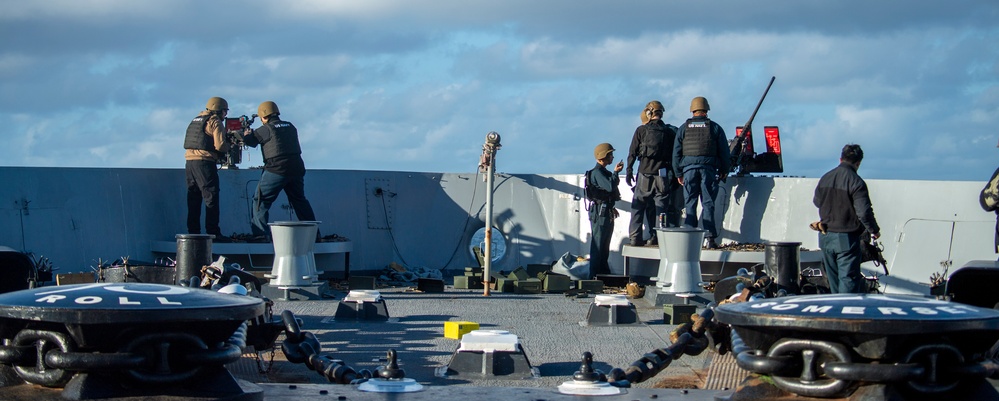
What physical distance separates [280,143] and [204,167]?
0.88 metres

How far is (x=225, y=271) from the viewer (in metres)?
8.33

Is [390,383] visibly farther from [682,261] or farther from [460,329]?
[682,261]

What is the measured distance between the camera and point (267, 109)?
45.3 feet

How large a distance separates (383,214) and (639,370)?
10.7m

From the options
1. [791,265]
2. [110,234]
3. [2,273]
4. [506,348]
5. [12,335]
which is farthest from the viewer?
[110,234]

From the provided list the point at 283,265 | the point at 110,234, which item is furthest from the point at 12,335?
the point at 110,234

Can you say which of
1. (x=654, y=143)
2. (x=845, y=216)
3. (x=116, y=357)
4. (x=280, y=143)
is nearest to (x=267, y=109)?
(x=280, y=143)

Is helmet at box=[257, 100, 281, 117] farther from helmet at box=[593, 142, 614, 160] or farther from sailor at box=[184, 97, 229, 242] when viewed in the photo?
helmet at box=[593, 142, 614, 160]

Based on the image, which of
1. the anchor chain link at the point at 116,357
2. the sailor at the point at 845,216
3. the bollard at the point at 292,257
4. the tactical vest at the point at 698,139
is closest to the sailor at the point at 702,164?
the tactical vest at the point at 698,139

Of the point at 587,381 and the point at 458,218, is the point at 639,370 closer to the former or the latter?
the point at 587,381

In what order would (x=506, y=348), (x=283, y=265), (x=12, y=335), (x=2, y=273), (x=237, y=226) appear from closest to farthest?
(x=12, y=335), (x=506, y=348), (x=2, y=273), (x=283, y=265), (x=237, y=226)

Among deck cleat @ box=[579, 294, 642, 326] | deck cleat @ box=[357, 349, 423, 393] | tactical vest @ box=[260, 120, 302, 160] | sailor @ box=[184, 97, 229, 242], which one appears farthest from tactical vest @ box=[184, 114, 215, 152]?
deck cleat @ box=[357, 349, 423, 393]

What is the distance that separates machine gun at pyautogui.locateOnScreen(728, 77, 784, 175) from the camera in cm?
1427

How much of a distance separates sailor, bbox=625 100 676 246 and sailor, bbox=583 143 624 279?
25 cm
